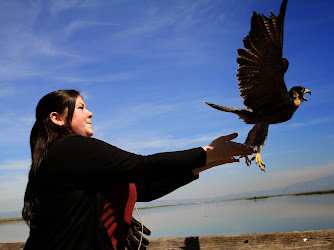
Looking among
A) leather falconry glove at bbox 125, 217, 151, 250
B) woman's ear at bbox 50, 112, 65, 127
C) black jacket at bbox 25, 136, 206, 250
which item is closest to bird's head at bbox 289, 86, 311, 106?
black jacket at bbox 25, 136, 206, 250

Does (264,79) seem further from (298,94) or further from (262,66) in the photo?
(298,94)

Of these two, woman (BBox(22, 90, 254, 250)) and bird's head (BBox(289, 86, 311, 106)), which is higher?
bird's head (BBox(289, 86, 311, 106))

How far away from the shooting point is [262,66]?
3121 mm

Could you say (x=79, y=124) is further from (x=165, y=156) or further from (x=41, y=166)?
(x=165, y=156)

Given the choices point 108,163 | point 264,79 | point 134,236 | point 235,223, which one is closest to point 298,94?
point 264,79

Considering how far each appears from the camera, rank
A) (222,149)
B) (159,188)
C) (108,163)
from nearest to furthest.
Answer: (108,163), (222,149), (159,188)

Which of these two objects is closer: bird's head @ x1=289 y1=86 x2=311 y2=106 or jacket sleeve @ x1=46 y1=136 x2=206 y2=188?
jacket sleeve @ x1=46 y1=136 x2=206 y2=188

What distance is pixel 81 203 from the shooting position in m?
1.56

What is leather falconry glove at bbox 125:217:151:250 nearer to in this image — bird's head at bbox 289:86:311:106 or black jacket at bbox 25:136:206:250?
black jacket at bbox 25:136:206:250

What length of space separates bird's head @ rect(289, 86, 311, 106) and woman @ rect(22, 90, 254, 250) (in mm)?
1633

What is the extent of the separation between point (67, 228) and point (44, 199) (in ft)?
0.66

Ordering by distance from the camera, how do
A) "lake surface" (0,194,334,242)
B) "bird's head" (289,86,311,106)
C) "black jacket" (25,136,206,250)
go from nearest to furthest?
"black jacket" (25,136,206,250), "bird's head" (289,86,311,106), "lake surface" (0,194,334,242)

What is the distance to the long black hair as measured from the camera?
165 centimetres

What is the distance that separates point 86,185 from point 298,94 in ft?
7.56
